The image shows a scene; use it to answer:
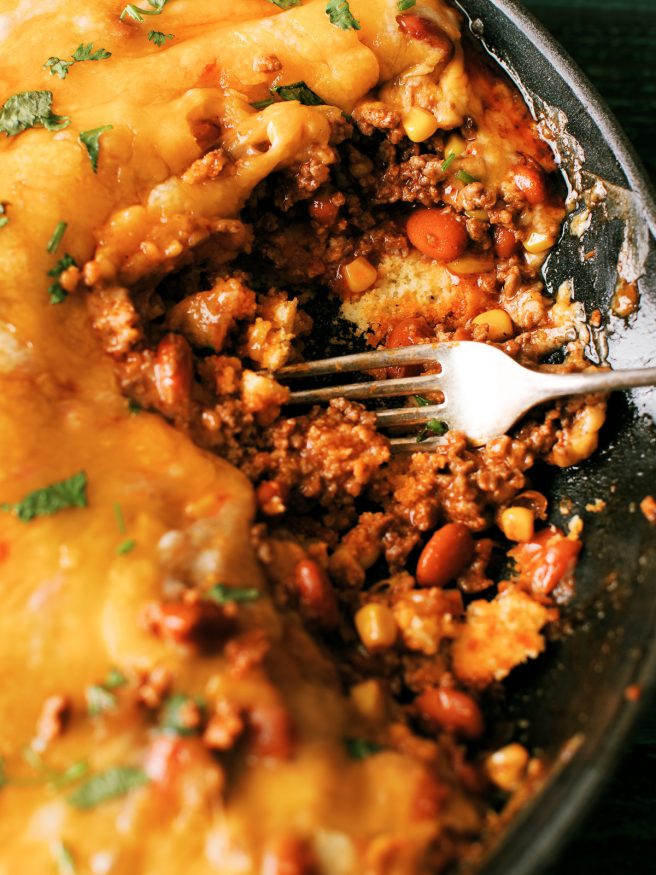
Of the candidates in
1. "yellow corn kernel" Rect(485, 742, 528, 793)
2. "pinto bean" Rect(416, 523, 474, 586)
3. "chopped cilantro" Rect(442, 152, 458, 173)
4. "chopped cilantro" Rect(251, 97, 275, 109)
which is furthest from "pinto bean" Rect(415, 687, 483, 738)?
"chopped cilantro" Rect(251, 97, 275, 109)

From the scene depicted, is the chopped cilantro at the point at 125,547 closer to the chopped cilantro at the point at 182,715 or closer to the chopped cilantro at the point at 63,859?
the chopped cilantro at the point at 182,715

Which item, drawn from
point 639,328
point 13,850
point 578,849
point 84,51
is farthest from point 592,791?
point 84,51

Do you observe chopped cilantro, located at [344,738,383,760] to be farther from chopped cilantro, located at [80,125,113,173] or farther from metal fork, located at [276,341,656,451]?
chopped cilantro, located at [80,125,113,173]

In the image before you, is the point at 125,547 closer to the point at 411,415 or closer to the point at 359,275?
the point at 411,415

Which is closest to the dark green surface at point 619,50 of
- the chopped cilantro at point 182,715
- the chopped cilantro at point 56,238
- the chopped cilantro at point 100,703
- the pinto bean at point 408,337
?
the pinto bean at point 408,337

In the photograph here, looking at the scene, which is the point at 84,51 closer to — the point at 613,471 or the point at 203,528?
the point at 203,528
